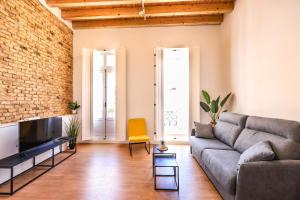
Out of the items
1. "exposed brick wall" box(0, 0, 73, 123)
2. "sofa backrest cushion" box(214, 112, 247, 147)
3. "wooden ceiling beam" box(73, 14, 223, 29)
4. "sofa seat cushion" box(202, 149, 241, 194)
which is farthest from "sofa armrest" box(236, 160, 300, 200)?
"wooden ceiling beam" box(73, 14, 223, 29)

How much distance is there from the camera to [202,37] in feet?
17.0

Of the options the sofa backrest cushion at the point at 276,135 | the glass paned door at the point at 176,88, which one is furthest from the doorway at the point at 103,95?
the sofa backrest cushion at the point at 276,135

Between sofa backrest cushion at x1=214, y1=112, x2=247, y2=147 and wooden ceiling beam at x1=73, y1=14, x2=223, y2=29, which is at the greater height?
wooden ceiling beam at x1=73, y1=14, x2=223, y2=29

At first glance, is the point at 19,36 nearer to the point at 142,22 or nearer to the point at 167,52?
the point at 142,22

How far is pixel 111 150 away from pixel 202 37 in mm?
4059

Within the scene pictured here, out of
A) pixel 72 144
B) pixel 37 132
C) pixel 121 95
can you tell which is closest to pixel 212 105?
pixel 121 95

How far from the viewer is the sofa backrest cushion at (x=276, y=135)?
1.98 m

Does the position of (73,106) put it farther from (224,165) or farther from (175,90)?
(224,165)

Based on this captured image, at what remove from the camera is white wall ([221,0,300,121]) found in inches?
93.2

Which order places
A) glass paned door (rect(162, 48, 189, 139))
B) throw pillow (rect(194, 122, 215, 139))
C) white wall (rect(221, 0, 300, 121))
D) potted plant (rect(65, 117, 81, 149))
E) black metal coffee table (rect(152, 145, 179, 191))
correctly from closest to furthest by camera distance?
1. white wall (rect(221, 0, 300, 121))
2. black metal coffee table (rect(152, 145, 179, 191))
3. throw pillow (rect(194, 122, 215, 139))
4. potted plant (rect(65, 117, 81, 149))
5. glass paned door (rect(162, 48, 189, 139))

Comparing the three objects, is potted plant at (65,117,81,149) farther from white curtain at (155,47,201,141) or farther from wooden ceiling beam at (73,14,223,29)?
wooden ceiling beam at (73,14,223,29)

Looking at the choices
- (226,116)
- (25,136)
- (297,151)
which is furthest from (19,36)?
(297,151)

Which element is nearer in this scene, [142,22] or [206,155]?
[206,155]

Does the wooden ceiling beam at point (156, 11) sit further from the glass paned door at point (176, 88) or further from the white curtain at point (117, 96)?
the glass paned door at point (176, 88)
